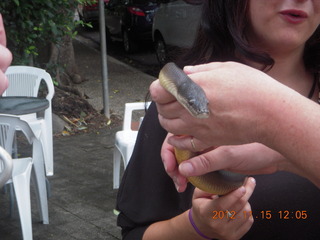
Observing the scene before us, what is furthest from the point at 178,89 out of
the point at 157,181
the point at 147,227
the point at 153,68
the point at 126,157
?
the point at 153,68

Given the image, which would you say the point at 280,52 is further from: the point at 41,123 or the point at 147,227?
the point at 41,123

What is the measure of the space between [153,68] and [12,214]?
8.55m

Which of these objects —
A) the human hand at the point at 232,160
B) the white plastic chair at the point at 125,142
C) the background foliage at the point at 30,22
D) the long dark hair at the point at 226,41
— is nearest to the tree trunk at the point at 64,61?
the background foliage at the point at 30,22

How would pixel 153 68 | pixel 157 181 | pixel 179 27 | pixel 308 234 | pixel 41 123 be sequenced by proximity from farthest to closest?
1. pixel 153 68
2. pixel 179 27
3. pixel 41 123
4. pixel 157 181
5. pixel 308 234

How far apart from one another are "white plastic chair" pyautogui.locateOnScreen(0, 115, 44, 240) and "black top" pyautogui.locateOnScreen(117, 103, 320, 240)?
7.57 feet

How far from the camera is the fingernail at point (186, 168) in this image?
127cm

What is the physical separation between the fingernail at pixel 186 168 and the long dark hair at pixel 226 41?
523 mm

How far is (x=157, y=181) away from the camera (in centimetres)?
173

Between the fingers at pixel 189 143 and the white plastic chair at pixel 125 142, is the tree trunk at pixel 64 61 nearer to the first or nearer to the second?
the white plastic chair at pixel 125 142

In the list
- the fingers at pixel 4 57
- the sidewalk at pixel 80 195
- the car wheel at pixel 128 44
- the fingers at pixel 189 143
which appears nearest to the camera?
the fingers at pixel 4 57

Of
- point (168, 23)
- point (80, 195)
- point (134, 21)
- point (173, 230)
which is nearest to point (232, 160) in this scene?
point (173, 230)

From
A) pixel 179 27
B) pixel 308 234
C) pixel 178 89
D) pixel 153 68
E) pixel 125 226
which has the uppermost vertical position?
pixel 178 89

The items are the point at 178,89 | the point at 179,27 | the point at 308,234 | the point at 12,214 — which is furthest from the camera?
the point at 179,27

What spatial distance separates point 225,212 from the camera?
4.94 feet
